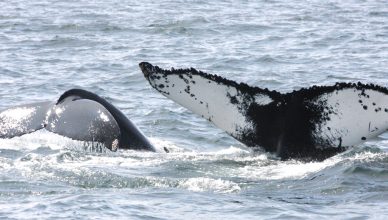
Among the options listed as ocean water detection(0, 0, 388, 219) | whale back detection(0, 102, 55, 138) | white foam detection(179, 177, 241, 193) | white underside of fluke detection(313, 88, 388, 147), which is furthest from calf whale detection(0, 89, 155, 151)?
white underside of fluke detection(313, 88, 388, 147)

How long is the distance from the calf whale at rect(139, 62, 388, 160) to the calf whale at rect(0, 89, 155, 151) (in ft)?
1.96

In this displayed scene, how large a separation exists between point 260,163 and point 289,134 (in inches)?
24.6

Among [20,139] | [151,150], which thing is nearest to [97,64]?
[20,139]

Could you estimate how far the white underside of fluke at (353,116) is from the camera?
9.50 metres

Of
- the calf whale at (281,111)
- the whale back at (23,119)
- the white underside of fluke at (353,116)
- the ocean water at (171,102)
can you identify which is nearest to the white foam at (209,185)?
the ocean water at (171,102)

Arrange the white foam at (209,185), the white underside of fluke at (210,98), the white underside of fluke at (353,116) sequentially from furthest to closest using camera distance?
the white foam at (209,185), the white underside of fluke at (210,98), the white underside of fluke at (353,116)

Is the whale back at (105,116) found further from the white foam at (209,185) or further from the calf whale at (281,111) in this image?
the white foam at (209,185)

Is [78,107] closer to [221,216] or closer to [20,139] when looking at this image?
[221,216]

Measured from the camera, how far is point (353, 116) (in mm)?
9711

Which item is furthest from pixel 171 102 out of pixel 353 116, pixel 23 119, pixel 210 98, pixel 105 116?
pixel 353 116

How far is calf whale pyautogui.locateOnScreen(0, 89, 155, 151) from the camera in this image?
977 centimetres

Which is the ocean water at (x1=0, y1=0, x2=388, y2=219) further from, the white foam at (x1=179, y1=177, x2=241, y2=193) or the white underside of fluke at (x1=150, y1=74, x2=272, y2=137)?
the white underside of fluke at (x1=150, y1=74, x2=272, y2=137)

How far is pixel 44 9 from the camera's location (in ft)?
105

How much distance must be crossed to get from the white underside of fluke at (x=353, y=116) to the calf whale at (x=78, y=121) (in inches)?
74.6
